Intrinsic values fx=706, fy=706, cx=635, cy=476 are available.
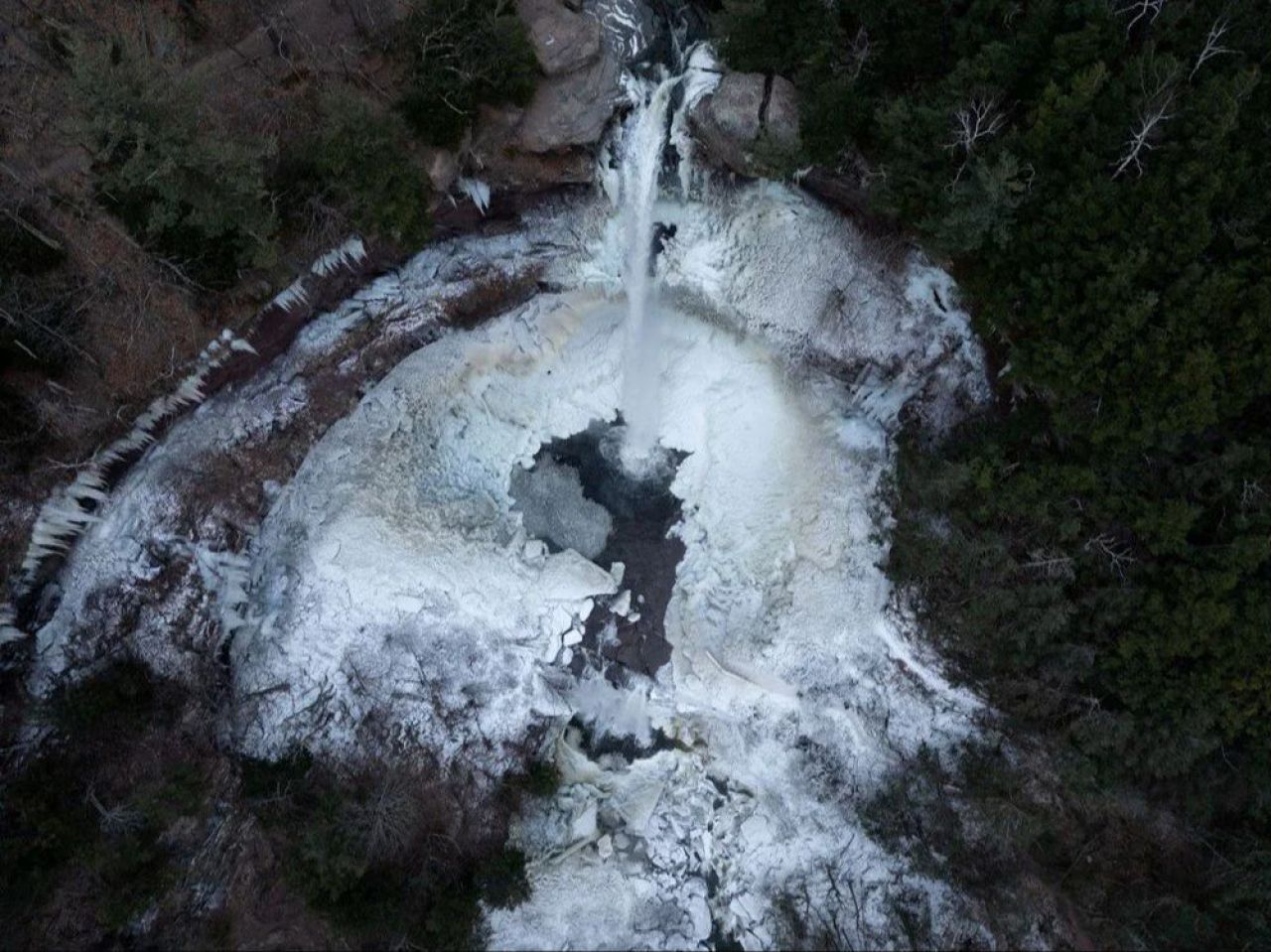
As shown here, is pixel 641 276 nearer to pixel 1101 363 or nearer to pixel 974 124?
pixel 974 124

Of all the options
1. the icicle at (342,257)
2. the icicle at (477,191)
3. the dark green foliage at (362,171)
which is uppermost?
the icicle at (477,191)

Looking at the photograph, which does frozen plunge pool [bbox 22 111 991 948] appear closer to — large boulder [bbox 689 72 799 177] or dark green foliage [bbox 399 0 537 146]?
large boulder [bbox 689 72 799 177]

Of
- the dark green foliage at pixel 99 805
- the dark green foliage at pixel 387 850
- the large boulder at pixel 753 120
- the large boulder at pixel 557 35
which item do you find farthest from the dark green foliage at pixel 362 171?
the dark green foliage at pixel 387 850

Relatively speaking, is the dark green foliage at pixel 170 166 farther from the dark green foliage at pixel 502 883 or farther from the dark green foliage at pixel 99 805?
the dark green foliage at pixel 502 883

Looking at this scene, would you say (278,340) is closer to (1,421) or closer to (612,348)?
(1,421)

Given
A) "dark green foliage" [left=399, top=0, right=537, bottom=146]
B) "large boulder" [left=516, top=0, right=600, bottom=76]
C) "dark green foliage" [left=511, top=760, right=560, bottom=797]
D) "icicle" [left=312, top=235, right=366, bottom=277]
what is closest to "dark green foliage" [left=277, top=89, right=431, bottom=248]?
"icicle" [left=312, top=235, right=366, bottom=277]
